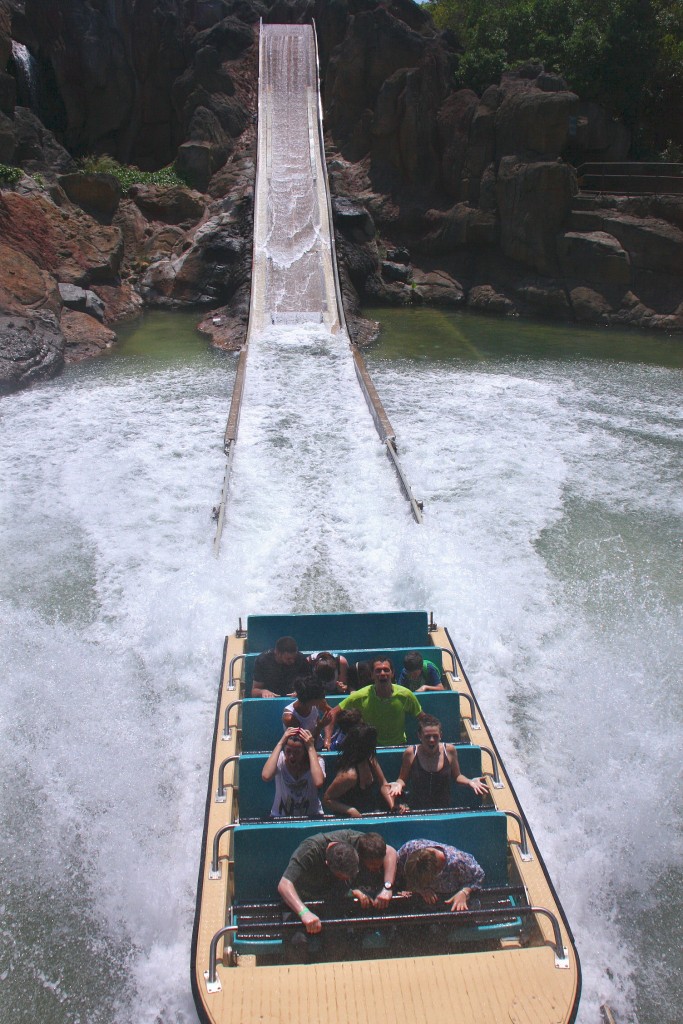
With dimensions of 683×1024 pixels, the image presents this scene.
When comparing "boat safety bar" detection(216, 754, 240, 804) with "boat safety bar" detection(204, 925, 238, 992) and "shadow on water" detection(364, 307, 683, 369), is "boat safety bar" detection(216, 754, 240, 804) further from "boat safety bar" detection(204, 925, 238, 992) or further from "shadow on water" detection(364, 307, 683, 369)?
"shadow on water" detection(364, 307, 683, 369)

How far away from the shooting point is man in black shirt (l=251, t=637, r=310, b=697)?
5645 mm

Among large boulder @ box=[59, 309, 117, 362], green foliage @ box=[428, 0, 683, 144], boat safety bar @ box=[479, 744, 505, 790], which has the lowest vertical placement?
large boulder @ box=[59, 309, 117, 362]

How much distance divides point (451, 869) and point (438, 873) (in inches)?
6.5

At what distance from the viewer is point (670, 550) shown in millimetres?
8836

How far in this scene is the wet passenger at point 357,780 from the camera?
181 inches

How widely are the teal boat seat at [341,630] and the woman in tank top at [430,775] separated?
179cm

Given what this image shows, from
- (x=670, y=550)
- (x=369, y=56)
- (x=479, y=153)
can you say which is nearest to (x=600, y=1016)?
(x=670, y=550)

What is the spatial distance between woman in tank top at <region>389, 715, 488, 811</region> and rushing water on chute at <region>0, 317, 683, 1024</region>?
881mm

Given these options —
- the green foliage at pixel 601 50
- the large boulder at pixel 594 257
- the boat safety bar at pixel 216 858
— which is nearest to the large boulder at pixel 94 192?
the green foliage at pixel 601 50

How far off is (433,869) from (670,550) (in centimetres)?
602

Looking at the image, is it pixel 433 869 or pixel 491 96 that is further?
pixel 491 96

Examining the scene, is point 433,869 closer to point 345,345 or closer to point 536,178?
point 345,345

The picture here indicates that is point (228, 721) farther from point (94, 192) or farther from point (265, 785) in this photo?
point (94, 192)

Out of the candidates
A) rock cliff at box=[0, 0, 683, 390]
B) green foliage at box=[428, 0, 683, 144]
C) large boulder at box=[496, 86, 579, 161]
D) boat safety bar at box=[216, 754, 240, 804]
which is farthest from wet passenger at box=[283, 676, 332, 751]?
green foliage at box=[428, 0, 683, 144]
